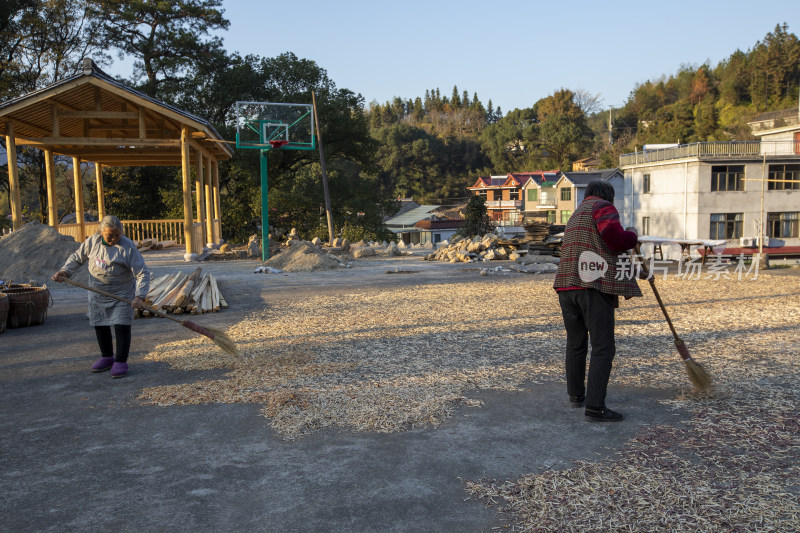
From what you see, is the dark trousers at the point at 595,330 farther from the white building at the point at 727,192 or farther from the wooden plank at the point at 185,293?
the white building at the point at 727,192

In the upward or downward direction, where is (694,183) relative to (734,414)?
upward

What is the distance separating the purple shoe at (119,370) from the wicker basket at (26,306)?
3.55 metres

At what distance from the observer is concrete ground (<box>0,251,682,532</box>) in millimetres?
3053

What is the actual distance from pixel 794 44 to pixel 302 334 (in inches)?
3139

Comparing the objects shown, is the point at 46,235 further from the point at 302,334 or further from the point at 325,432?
the point at 325,432

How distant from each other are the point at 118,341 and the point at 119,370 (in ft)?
0.98

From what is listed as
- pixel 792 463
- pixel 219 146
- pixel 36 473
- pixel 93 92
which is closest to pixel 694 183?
pixel 219 146

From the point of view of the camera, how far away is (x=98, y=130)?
19.4 metres

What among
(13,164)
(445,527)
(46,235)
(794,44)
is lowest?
(445,527)

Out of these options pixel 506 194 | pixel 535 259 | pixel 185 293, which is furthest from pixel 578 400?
pixel 506 194

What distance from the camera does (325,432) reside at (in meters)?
4.25

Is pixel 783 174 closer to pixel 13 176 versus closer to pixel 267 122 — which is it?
pixel 267 122

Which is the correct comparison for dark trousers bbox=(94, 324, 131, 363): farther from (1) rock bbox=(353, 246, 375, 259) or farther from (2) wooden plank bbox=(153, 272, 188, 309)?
(1) rock bbox=(353, 246, 375, 259)

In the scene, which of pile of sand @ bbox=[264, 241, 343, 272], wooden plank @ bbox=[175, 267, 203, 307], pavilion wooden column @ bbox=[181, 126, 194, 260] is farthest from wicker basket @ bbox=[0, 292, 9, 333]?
pavilion wooden column @ bbox=[181, 126, 194, 260]
